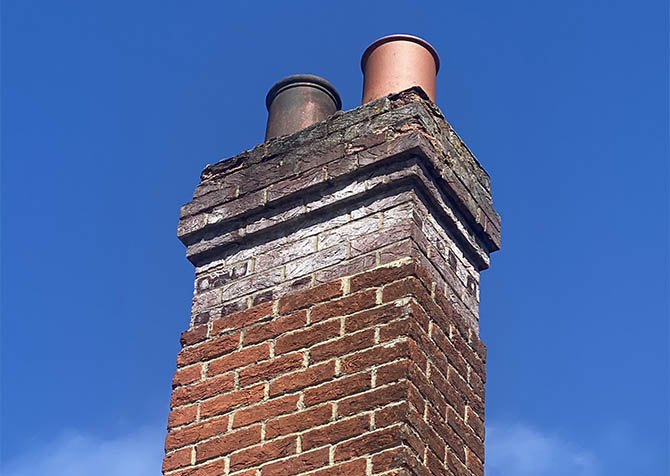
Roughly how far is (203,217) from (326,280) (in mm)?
726

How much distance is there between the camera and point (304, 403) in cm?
452

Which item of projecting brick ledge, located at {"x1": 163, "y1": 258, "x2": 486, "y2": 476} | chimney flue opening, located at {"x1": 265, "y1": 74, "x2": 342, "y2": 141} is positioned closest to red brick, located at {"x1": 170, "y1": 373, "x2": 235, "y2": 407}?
projecting brick ledge, located at {"x1": 163, "y1": 258, "x2": 486, "y2": 476}

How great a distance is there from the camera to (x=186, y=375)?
4.89 meters

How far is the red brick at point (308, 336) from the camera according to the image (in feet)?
15.3

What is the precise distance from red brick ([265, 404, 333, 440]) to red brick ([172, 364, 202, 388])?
45 centimetres

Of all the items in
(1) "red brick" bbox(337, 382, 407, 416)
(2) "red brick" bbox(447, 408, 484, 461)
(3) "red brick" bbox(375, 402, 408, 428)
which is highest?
(2) "red brick" bbox(447, 408, 484, 461)

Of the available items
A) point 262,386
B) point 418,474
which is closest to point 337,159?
point 262,386

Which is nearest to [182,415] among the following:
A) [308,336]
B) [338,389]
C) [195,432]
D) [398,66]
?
[195,432]

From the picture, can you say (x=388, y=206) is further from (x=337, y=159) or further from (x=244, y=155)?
(x=244, y=155)

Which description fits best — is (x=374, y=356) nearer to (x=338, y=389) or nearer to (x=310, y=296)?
(x=338, y=389)

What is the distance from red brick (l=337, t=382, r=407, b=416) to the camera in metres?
4.34

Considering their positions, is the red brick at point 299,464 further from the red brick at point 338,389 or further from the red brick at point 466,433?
the red brick at point 466,433

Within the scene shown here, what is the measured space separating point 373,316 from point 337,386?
29 centimetres

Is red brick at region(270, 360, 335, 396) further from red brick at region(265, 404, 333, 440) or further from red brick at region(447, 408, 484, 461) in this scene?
red brick at region(447, 408, 484, 461)
